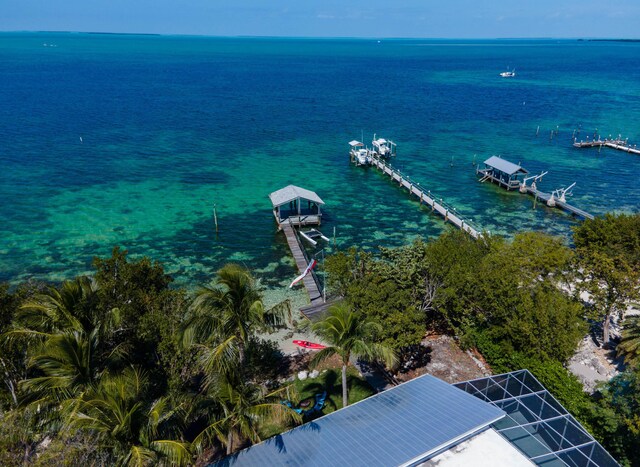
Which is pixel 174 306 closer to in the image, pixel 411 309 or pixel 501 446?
pixel 411 309

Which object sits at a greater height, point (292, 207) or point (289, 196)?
point (289, 196)

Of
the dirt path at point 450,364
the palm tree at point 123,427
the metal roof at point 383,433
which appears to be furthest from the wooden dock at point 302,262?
the palm tree at point 123,427

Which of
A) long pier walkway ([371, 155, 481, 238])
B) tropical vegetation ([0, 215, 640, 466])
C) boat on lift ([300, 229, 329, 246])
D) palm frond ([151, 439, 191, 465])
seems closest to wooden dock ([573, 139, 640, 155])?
long pier walkway ([371, 155, 481, 238])

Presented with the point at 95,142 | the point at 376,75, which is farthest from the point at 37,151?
the point at 376,75

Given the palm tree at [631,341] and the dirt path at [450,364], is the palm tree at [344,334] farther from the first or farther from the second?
the palm tree at [631,341]

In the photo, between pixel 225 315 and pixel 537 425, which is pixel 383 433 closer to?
pixel 537 425

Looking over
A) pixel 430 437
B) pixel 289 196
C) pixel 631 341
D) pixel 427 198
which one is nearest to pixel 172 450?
pixel 430 437

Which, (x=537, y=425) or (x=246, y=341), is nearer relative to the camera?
(x=246, y=341)
